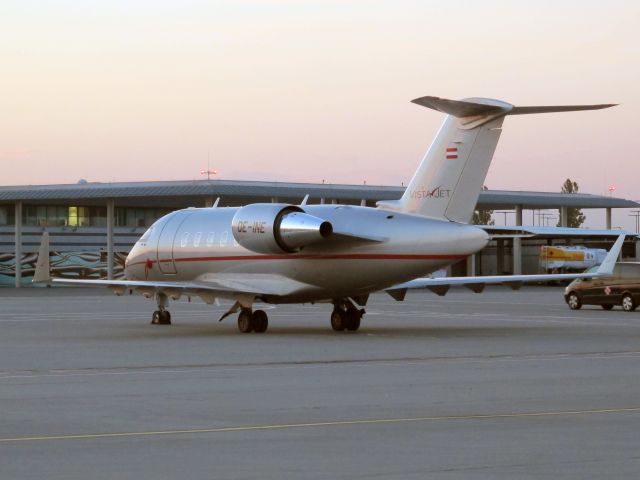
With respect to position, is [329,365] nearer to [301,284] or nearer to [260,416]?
[260,416]

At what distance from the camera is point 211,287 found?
30234mm

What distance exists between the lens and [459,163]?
95.0 feet

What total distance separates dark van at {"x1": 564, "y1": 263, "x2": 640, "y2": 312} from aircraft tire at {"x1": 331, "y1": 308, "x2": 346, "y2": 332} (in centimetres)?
1463

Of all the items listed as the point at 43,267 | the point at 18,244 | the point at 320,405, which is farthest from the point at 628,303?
the point at 18,244

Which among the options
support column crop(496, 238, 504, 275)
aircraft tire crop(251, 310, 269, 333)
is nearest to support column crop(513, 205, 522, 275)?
support column crop(496, 238, 504, 275)

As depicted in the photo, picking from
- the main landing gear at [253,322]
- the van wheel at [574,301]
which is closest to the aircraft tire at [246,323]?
the main landing gear at [253,322]

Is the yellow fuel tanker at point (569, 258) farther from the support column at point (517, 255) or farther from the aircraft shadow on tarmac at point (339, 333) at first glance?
the aircraft shadow on tarmac at point (339, 333)

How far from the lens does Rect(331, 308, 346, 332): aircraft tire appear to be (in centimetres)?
3105

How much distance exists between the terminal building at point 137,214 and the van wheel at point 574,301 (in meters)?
31.4

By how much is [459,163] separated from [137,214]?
7126 cm

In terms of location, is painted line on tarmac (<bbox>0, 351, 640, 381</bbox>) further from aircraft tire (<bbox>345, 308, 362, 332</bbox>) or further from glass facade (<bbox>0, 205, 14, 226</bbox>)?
glass facade (<bbox>0, 205, 14, 226</bbox>)

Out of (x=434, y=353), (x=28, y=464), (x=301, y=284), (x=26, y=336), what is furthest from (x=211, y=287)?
(x=28, y=464)

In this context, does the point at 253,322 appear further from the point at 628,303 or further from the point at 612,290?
the point at 612,290

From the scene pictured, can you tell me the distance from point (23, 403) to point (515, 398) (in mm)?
6050
